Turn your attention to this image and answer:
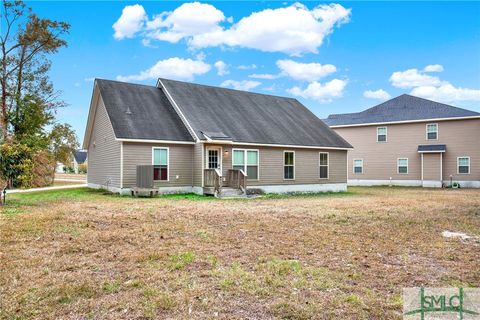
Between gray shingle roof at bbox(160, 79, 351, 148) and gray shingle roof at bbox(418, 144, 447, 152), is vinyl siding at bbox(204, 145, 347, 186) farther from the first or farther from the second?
gray shingle roof at bbox(418, 144, 447, 152)

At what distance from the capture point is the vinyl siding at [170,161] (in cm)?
1689

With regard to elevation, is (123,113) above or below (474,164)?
above

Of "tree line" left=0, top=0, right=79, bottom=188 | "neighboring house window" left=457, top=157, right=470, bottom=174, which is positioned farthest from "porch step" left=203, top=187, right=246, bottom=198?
"neighboring house window" left=457, top=157, right=470, bottom=174

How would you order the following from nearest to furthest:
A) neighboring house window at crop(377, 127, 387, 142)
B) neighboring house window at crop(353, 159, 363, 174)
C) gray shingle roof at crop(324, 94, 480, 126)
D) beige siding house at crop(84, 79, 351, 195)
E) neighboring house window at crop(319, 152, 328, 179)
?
1. beige siding house at crop(84, 79, 351, 195)
2. neighboring house window at crop(319, 152, 328, 179)
3. gray shingle roof at crop(324, 94, 480, 126)
4. neighboring house window at crop(377, 127, 387, 142)
5. neighboring house window at crop(353, 159, 363, 174)

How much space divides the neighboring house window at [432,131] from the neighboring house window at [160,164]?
20446 millimetres

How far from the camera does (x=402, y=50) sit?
25828mm

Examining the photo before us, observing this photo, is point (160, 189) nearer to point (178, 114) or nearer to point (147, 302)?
point (178, 114)

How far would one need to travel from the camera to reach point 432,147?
90.9 feet

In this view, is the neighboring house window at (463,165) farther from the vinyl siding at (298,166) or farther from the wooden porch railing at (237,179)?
the wooden porch railing at (237,179)

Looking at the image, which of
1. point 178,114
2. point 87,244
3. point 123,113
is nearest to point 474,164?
point 178,114

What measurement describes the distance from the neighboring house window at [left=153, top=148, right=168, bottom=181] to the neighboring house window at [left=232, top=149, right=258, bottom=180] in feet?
11.0

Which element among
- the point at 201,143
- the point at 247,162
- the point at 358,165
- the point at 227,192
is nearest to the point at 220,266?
the point at 227,192

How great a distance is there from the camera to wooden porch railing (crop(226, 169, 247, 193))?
18062 millimetres

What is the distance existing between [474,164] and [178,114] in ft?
69.3
